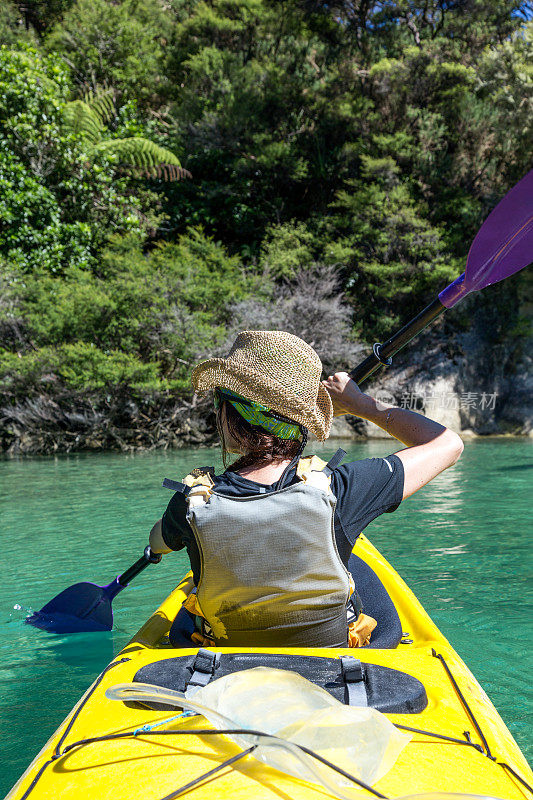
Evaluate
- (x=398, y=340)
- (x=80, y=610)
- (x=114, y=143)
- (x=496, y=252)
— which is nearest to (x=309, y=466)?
(x=398, y=340)

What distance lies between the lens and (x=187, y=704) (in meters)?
1.14

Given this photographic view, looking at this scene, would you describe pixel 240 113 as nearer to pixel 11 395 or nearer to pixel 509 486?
pixel 11 395

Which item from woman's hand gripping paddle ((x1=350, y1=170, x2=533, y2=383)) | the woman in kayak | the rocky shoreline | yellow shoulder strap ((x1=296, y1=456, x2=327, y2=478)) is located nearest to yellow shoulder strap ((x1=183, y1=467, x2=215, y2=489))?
the woman in kayak

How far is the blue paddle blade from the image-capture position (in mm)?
3131

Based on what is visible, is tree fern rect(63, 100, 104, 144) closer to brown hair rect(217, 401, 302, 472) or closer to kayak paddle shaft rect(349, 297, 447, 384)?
kayak paddle shaft rect(349, 297, 447, 384)

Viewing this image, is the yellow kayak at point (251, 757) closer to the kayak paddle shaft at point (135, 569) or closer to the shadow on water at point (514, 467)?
the kayak paddle shaft at point (135, 569)

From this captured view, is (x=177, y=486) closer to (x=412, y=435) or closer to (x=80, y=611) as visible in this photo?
(x=412, y=435)

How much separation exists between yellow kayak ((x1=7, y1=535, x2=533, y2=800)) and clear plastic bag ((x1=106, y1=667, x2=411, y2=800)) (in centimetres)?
2

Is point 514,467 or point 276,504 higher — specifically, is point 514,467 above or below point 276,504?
below

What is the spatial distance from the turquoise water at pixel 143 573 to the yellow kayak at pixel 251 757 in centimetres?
90

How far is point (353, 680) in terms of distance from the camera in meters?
1.30

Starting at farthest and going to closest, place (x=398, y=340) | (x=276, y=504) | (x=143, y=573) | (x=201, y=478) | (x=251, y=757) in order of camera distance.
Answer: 1. (x=143, y=573)
2. (x=398, y=340)
3. (x=201, y=478)
4. (x=276, y=504)
5. (x=251, y=757)

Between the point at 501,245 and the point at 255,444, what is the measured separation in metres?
1.50

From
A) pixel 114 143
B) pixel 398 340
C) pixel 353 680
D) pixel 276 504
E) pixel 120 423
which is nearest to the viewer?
pixel 353 680
